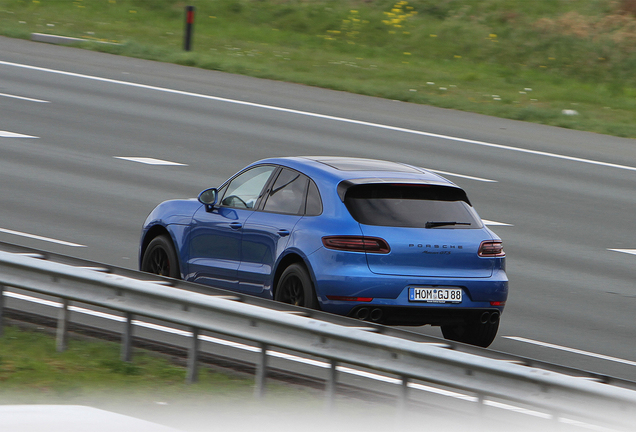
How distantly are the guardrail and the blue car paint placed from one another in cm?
118

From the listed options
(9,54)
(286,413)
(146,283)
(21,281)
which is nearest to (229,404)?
(286,413)

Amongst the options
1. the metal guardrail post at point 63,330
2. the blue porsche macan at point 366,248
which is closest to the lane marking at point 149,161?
the blue porsche macan at point 366,248

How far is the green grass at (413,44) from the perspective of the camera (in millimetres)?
25203

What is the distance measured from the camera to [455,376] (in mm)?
5914

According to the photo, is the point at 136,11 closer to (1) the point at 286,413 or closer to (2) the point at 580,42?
(2) the point at 580,42

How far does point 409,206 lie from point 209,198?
6.74 feet

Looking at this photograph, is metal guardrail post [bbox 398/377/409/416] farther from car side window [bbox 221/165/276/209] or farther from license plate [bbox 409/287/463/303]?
car side window [bbox 221/165/276/209]

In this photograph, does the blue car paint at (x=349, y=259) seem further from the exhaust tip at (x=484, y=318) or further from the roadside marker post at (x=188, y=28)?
the roadside marker post at (x=188, y=28)

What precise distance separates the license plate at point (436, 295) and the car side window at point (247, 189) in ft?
6.08

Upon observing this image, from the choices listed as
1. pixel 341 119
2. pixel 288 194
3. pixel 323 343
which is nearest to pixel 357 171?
pixel 288 194

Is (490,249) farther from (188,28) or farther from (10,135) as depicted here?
(188,28)

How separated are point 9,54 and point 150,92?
5.29m

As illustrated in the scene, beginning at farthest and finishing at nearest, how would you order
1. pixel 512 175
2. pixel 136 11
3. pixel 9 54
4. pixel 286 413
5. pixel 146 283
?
1. pixel 136 11
2. pixel 9 54
3. pixel 512 175
4. pixel 146 283
5. pixel 286 413

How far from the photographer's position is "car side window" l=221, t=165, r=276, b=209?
9.83m
